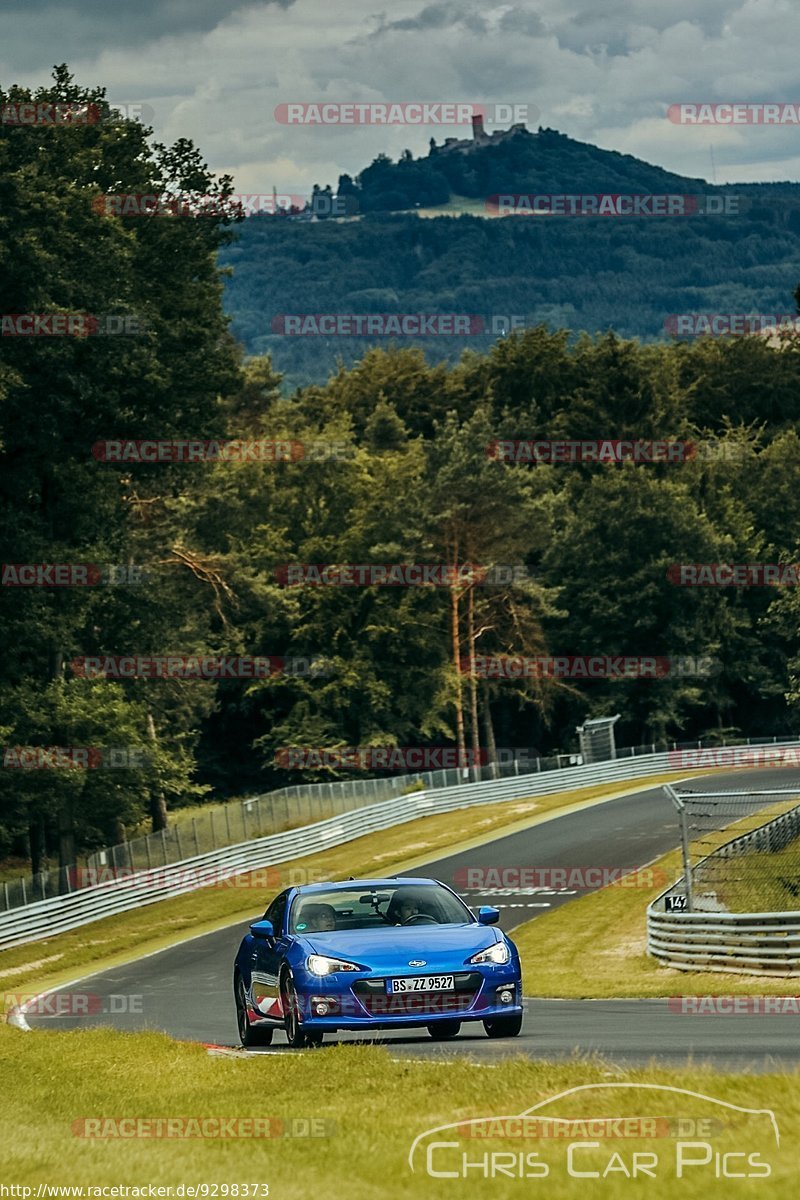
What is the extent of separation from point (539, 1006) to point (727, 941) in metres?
5.19

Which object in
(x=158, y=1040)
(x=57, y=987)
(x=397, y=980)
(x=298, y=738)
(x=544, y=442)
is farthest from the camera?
(x=544, y=442)

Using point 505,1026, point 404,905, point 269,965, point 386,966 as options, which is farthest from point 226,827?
point 386,966

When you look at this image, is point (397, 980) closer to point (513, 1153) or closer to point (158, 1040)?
point (158, 1040)

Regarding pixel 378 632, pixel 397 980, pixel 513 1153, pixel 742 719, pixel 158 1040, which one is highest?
pixel 513 1153

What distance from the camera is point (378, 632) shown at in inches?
3334

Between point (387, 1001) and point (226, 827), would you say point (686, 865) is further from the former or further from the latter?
point (226, 827)

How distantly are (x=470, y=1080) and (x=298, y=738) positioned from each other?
74.2m

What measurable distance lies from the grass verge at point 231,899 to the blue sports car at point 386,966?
2104 cm

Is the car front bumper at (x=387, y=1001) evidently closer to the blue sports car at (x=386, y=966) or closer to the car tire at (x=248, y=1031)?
the blue sports car at (x=386, y=966)

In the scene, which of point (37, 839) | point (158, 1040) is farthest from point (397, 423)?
point (158, 1040)

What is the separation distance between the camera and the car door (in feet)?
51.1

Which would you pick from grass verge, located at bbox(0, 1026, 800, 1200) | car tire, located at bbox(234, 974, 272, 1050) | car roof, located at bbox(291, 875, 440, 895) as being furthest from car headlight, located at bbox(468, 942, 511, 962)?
car tire, located at bbox(234, 974, 272, 1050)

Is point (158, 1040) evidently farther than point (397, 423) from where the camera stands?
No

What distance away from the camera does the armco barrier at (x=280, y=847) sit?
4534 centimetres
